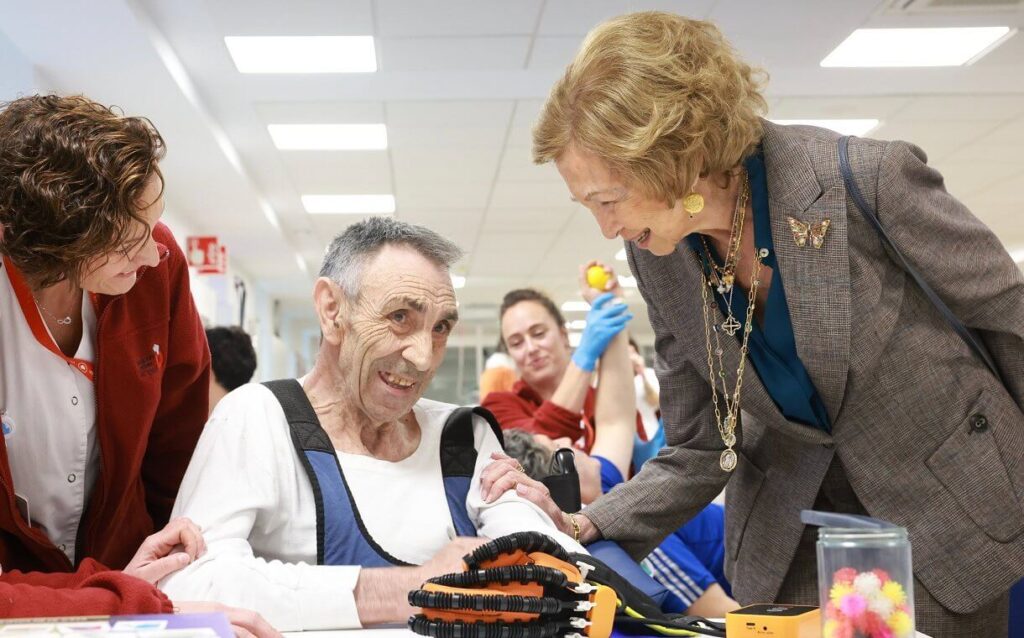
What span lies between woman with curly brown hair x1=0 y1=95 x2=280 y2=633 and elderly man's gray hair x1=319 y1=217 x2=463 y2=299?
26 centimetres

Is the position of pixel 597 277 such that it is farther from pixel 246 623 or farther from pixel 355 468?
pixel 246 623

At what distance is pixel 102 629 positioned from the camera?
84 centimetres

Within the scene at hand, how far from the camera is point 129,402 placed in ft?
4.90

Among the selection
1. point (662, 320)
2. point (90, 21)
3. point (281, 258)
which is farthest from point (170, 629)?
point (281, 258)

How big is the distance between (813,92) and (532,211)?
335cm

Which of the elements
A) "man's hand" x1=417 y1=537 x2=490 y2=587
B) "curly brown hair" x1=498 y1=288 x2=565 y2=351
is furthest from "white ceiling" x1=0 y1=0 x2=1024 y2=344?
"man's hand" x1=417 y1=537 x2=490 y2=587

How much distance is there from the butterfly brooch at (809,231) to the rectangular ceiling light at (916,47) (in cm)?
442

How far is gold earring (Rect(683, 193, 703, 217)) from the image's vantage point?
150 cm

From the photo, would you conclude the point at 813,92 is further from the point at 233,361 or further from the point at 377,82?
the point at 233,361

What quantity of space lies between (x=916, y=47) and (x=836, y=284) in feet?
15.6

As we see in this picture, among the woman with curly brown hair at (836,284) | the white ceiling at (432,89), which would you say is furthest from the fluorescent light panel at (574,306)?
the woman with curly brown hair at (836,284)

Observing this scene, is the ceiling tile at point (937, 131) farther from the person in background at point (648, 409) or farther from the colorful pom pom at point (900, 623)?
the colorful pom pom at point (900, 623)

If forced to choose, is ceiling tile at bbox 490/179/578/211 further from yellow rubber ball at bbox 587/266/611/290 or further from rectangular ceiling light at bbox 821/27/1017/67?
yellow rubber ball at bbox 587/266/611/290

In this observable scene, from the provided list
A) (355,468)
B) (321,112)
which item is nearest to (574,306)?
(321,112)
